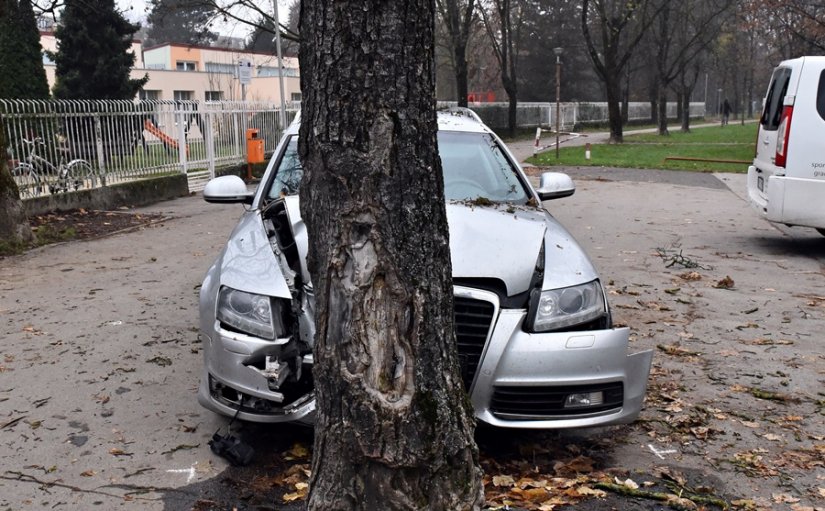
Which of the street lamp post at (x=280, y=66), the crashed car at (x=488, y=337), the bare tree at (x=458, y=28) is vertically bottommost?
the crashed car at (x=488, y=337)

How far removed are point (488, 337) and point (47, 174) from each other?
11.5 meters

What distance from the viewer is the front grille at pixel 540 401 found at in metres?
3.79

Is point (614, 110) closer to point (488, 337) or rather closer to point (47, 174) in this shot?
point (47, 174)

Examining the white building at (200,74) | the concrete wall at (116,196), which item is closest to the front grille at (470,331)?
the concrete wall at (116,196)

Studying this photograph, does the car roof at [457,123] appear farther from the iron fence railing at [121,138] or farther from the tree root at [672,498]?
the iron fence railing at [121,138]

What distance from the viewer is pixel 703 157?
26.8m

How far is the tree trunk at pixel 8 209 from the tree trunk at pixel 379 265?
869cm

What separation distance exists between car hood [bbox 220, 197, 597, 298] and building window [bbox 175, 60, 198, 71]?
57620 millimetres

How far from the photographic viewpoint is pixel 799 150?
9031 millimetres

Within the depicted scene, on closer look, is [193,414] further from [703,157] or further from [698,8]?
[698,8]

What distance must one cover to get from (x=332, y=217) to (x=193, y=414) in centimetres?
249

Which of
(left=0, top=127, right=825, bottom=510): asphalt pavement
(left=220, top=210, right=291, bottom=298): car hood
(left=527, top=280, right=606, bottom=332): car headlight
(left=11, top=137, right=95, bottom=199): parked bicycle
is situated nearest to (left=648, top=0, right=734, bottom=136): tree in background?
(left=11, top=137, right=95, bottom=199): parked bicycle

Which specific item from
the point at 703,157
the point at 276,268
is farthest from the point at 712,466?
the point at 703,157

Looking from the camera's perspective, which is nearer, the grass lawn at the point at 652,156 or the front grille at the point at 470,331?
the front grille at the point at 470,331
